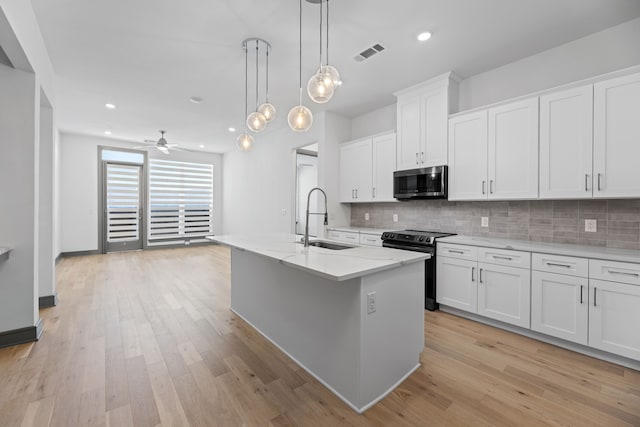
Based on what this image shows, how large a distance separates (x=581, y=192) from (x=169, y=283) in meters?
5.30

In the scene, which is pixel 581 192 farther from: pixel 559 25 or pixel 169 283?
pixel 169 283

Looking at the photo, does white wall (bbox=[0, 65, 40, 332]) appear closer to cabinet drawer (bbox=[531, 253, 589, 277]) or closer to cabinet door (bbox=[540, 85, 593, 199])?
cabinet drawer (bbox=[531, 253, 589, 277])

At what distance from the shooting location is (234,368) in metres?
2.11

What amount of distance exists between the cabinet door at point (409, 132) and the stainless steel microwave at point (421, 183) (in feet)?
0.47

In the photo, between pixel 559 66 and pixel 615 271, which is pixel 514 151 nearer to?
pixel 559 66

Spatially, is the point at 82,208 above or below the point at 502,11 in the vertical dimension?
below

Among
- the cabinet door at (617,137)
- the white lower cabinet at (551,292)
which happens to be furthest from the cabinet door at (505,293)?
the cabinet door at (617,137)


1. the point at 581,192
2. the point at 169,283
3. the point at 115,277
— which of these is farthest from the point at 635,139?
the point at 115,277

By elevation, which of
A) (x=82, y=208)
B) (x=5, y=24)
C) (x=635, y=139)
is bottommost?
(x=82, y=208)

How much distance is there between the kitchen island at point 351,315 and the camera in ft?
5.54

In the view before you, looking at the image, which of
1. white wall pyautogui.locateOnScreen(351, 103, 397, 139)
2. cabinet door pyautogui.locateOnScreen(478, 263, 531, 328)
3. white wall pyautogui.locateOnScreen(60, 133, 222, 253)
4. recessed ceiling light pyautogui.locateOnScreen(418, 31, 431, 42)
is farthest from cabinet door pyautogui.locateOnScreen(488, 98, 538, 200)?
white wall pyautogui.locateOnScreen(60, 133, 222, 253)

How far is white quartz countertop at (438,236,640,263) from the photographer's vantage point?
7.09ft

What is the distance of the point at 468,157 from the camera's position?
324cm

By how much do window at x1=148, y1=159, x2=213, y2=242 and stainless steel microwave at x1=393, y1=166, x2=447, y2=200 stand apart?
21.1ft
